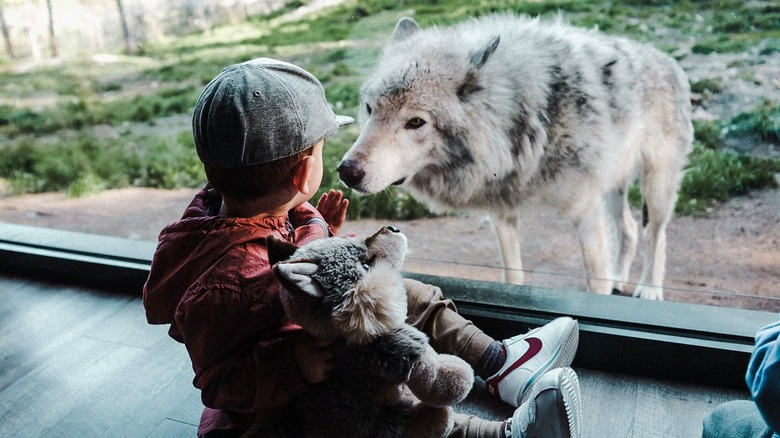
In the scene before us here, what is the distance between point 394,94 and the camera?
1662 millimetres

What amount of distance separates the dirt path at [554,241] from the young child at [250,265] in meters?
0.76

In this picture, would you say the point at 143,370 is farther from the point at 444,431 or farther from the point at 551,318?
the point at 551,318

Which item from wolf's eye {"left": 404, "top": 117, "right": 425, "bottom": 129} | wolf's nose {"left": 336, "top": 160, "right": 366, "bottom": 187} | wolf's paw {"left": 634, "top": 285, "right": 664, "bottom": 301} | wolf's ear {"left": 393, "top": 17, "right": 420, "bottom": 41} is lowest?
wolf's paw {"left": 634, "top": 285, "right": 664, "bottom": 301}

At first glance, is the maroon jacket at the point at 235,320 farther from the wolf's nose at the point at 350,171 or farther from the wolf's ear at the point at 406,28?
the wolf's ear at the point at 406,28

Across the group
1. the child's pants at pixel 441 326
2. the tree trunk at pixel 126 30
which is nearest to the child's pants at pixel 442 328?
the child's pants at pixel 441 326

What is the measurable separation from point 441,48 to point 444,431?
1.07m

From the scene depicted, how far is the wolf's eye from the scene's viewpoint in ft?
5.42

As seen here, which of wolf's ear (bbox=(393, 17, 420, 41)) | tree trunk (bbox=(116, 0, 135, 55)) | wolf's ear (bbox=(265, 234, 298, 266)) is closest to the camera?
wolf's ear (bbox=(265, 234, 298, 266))

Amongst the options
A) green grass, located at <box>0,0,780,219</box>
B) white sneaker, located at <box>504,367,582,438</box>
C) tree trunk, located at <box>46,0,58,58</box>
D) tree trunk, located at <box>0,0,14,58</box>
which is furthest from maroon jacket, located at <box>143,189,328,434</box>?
tree trunk, located at <box>0,0,14,58</box>

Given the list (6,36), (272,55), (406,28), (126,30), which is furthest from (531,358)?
(6,36)

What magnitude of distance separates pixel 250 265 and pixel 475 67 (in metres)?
0.92

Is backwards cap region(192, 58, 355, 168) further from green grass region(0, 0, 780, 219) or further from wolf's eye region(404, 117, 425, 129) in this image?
green grass region(0, 0, 780, 219)

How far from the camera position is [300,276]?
0.91 meters

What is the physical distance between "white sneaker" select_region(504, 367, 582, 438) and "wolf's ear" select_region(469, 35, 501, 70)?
88 cm
